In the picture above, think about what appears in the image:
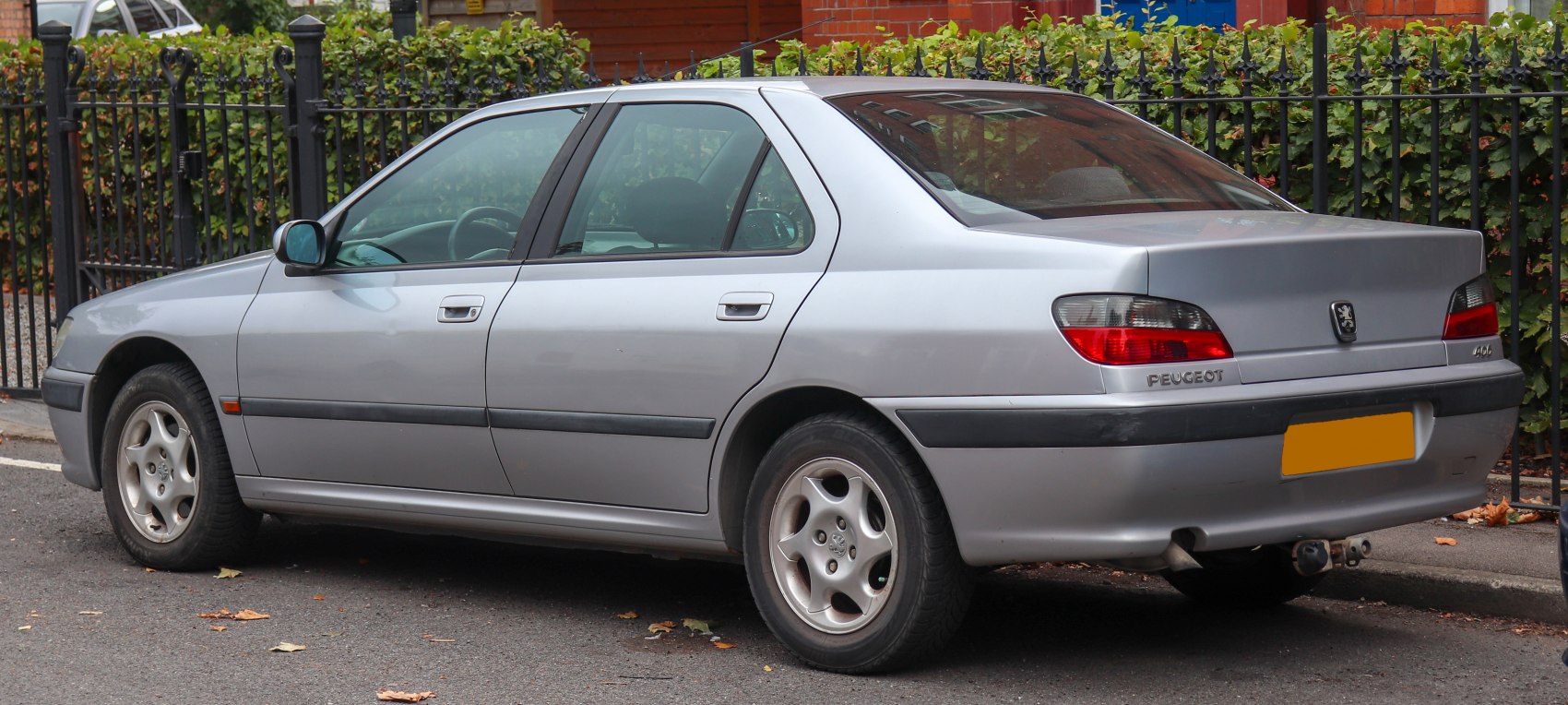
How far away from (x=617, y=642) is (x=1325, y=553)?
74.0 inches

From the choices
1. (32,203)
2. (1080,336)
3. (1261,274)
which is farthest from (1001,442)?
(32,203)

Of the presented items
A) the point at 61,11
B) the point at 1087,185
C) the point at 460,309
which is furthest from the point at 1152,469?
the point at 61,11

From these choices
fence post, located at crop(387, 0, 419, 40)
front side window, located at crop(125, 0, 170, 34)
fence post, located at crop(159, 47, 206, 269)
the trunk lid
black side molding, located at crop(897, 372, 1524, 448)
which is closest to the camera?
black side molding, located at crop(897, 372, 1524, 448)

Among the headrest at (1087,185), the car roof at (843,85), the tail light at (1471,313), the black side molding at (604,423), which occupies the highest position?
the car roof at (843,85)

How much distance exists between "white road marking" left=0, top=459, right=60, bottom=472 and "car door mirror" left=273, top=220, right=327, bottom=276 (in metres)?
3.12

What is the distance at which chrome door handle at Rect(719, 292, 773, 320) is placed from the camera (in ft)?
15.3

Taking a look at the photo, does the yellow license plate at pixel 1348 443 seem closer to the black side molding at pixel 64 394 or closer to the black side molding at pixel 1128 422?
the black side molding at pixel 1128 422

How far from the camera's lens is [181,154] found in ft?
30.8

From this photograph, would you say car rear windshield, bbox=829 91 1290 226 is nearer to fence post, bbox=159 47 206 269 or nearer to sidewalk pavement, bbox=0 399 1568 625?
sidewalk pavement, bbox=0 399 1568 625

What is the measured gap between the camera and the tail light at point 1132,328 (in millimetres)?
4113

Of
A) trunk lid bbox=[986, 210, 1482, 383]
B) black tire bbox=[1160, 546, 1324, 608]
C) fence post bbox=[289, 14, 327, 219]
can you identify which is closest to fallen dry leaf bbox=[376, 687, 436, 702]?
trunk lid bbox=[986, 210, 1482, 383]

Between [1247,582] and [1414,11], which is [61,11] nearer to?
[1414,11]

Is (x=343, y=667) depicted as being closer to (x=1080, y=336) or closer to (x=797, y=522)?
(x=797, y=522)

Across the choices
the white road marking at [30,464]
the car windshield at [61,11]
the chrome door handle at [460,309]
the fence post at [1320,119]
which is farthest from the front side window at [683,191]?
the car windshield at [61,11]
